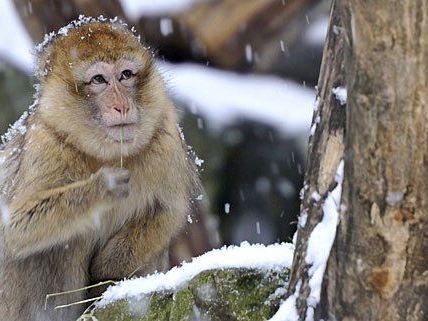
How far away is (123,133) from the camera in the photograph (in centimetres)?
435

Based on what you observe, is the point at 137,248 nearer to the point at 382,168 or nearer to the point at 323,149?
the point at 323,149

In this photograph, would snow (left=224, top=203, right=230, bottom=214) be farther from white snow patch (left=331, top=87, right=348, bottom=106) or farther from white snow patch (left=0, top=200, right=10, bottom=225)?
white snow patch (left=331, top=87, right=348, bottom=106)

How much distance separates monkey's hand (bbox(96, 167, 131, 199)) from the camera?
4207 mm

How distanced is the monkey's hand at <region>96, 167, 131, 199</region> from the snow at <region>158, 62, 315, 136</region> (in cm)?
414

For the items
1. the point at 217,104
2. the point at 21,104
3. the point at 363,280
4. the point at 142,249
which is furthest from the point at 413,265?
the point at 21,104

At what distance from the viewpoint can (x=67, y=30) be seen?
15.7ft

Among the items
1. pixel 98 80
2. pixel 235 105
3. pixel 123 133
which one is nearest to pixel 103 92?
pixel 98 80

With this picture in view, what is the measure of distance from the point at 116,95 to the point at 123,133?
8.2 inches

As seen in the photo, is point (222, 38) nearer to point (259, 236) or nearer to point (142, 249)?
point (259, 236)

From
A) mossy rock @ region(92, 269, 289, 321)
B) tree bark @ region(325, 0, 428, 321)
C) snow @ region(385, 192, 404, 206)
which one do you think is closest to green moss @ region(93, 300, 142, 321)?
mossy rock @ region(92, 269, 289, 321)

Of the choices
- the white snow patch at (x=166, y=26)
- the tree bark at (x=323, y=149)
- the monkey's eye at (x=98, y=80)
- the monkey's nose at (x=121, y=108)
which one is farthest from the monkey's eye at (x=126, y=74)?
the white snow patch at (x=166, y=26)

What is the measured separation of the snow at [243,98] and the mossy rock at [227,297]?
480 centimetres

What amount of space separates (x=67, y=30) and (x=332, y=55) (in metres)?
2.24

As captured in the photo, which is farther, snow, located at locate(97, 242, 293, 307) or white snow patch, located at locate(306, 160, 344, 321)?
snow, located at locate(97, 242, 293, 307)
